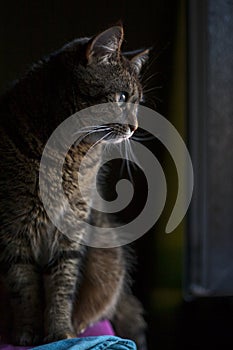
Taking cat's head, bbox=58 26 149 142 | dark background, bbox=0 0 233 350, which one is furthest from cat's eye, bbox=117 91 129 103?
dark background, bbox=0 0 233 350

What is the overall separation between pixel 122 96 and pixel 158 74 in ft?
1.41

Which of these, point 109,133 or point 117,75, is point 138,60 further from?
point 109,133

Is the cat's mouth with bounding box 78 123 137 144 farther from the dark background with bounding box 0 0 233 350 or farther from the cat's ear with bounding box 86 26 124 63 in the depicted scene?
the dark background with bounding box 0 0 233 350

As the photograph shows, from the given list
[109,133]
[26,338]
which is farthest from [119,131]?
[26,338]

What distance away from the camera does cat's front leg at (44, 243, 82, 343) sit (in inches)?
54.7

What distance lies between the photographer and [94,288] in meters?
1.54

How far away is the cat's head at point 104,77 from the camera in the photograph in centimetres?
128

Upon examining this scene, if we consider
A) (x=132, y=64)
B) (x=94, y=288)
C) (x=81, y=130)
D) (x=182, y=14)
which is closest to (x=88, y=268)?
→ (x=94, y=288)

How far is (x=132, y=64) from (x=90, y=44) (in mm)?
169

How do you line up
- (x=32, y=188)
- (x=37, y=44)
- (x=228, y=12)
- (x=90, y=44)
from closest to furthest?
(x=90, y=44)
(x=32, y=188)
(x=228, y=12)
(x=37, y=44)

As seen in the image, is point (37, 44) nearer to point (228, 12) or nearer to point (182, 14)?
point (182, 14)

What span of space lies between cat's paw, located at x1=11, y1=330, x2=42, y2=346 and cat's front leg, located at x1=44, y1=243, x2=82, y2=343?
1.0 inches

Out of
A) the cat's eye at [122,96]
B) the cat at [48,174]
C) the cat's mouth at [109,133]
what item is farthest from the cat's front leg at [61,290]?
the cat's eye at [122,96]

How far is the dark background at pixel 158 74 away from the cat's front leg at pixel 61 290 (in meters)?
0.41
